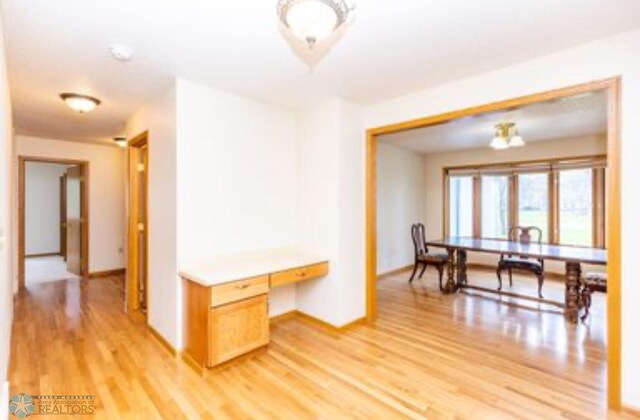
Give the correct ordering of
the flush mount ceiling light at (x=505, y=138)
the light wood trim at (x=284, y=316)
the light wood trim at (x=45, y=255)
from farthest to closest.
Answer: the light wood trim at (x=45, y=255)
the flush mount ceiling light at (x=505, y=138)
the light wood trim at (x=284, y=316)

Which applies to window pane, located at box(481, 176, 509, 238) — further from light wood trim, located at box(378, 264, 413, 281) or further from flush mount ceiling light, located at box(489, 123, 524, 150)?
flush mount ceiling light, located at box(489, 123, 524, 150)

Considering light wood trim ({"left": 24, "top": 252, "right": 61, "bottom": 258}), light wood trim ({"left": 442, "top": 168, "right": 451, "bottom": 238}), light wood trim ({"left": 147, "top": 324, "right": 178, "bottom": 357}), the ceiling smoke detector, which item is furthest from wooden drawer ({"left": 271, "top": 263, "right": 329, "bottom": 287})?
light wood trim ({"left": 24, "top": 252, "right": 61, "bottom": 258})

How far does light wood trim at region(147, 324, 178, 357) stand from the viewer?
269cm

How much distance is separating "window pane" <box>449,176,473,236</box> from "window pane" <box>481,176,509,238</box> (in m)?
0.27

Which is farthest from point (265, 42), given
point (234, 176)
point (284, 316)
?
point (284, 316)

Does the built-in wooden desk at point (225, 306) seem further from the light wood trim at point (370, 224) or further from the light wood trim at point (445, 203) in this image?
the light wood trim at point (445, 203)

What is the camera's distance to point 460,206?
6.53 m

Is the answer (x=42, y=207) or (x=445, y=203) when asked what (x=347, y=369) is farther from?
(x=42, y=207)

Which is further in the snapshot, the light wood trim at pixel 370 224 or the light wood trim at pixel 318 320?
the light wood trim at pixel 370 224

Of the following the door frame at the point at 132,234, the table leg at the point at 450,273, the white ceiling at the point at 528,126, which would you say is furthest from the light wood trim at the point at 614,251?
the door frame at the point at 132,234

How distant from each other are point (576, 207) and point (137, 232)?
6503 millimetres

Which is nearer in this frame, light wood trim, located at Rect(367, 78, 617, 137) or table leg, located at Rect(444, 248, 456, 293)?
light wood trim, located at Rect(367, 78, 617, 137)

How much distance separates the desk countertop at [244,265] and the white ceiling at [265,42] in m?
1.57

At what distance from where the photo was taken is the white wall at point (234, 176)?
8.89 feet
